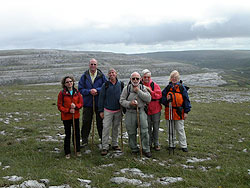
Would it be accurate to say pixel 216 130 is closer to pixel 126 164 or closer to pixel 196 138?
pixel 196 138

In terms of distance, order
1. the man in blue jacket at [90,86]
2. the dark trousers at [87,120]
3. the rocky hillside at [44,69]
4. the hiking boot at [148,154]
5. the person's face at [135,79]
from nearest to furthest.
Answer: the person's face at [135,79], the hiking boot at [148,154], the man in blue jacket at [90,86], the dark trousers at [87,120], the rocky hillside at [44,69]

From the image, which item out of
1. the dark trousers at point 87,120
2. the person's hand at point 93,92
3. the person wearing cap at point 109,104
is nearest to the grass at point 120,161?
the dark trousers at point 87,120

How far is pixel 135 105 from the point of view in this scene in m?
9.29

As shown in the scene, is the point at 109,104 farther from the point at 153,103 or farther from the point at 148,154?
the point at 148,154

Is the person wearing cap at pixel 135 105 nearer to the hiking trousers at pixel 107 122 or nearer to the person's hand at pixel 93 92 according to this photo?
the hiking trousers at pixel 107 122

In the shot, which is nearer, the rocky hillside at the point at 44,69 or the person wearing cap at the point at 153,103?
the person wearing cap at the point at 153,103

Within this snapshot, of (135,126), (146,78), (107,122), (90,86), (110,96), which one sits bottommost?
(135,126)

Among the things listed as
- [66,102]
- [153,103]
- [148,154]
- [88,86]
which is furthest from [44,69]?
[148,154]

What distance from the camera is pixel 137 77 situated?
915 cm

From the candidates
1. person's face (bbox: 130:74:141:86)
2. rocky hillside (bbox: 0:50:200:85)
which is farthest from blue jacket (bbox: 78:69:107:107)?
rocky hillside (bbox: 0:50:200:85)

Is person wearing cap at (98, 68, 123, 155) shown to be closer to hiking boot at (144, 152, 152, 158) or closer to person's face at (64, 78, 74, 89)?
person's face at (64, 78, 74, 89)

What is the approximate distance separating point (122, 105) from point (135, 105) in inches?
21.1

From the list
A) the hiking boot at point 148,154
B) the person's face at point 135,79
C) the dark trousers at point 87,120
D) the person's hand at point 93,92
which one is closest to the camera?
the person's face at point 135,79

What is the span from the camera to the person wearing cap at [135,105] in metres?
9.22
